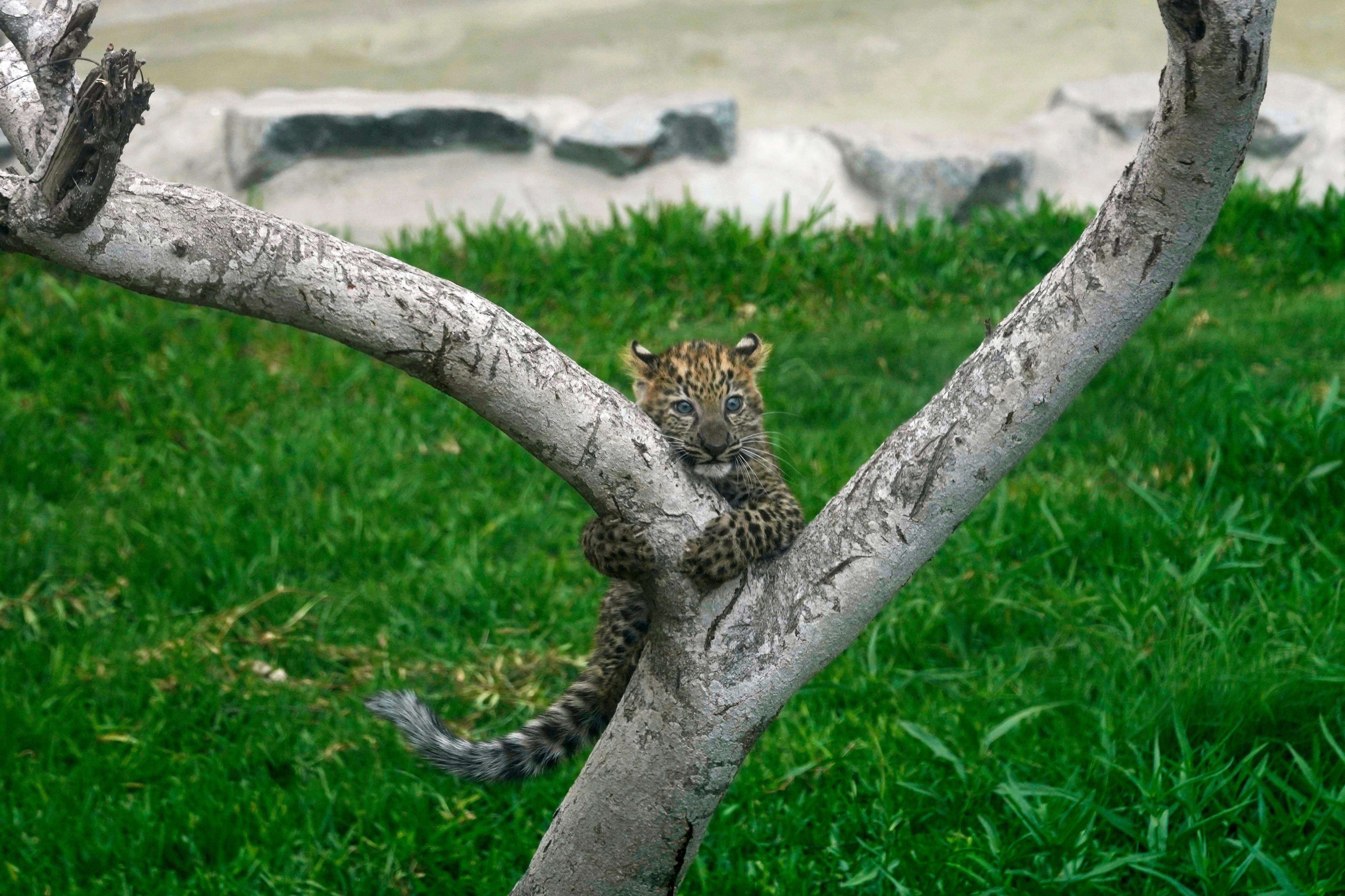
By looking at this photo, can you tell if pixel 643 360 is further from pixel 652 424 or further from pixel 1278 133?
→ pixel 1278 133

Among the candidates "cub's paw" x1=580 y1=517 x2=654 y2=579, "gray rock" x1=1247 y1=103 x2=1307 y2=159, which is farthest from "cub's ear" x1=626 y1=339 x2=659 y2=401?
"gray rock" x1=1247 y1=103 x2=1307 y2=159

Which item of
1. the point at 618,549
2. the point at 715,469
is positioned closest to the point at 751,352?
the point at 715,469

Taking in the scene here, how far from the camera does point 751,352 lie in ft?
13.0

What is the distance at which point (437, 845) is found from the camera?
12.8 ft

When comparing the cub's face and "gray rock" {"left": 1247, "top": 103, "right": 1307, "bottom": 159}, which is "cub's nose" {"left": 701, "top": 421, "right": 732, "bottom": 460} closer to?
the cub's face

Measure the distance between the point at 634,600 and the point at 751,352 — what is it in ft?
3.23

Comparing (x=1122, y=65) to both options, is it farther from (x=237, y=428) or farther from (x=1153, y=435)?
(x=237, y=428)

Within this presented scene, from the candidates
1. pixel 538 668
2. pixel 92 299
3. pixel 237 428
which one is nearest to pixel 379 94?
pixel 92 299

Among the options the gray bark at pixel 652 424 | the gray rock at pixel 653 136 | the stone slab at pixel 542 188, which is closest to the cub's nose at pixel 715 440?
the gray bark at pixel 652 424

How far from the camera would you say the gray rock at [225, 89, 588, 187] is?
9242 mm

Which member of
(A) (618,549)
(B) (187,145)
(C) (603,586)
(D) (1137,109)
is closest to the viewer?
(A) (618,549)

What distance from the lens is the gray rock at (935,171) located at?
364 inches

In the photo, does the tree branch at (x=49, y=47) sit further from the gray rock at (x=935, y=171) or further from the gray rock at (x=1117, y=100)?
the gray rock at (x=1117, y=100)

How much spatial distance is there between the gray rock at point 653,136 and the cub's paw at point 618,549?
22.5ft
